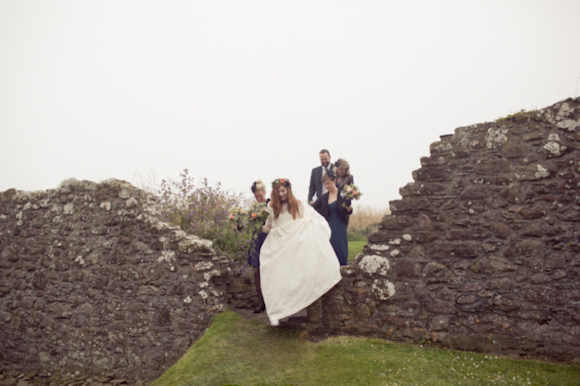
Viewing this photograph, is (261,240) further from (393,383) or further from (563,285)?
(563,285)

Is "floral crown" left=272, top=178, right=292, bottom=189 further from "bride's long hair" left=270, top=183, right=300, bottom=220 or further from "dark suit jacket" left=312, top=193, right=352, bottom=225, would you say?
"dark suit jacket" left=312, top=193, right=352, bottom=225

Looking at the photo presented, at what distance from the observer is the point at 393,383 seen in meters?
4.43

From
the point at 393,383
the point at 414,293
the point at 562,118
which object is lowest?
the point at 393,383

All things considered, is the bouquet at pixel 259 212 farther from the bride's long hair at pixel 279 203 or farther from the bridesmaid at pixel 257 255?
the bridesmaid at pixel 257 255

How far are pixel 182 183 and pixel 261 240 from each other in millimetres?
3448

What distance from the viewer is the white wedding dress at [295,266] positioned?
18.7 ft

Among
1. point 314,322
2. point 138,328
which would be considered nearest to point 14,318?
point 138,328

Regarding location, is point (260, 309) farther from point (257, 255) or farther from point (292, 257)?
point (292, 257)

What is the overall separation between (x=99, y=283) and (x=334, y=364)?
486 cm

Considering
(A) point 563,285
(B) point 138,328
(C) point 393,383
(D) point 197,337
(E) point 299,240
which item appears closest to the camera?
(C) point 393,383

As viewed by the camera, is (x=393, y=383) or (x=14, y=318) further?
(x=14, y=318)

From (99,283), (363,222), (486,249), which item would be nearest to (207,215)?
(99,283)

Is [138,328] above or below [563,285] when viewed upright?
below

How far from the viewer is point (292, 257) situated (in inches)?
234
